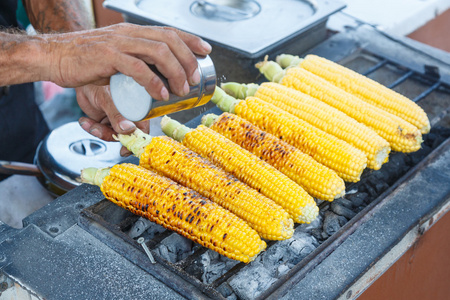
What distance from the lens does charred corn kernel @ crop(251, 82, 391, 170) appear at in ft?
6.71

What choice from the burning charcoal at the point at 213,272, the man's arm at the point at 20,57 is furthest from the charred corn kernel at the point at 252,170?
the man's arm at the point at 20,57

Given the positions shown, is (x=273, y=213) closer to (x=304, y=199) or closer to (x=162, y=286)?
(x=304, y=199)

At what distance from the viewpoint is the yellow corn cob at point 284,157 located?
185 cm

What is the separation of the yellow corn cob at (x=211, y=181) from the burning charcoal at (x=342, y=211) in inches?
12.3

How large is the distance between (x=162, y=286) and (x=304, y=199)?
61cm

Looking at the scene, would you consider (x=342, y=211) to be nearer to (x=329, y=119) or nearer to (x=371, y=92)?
(x=329, y=119)

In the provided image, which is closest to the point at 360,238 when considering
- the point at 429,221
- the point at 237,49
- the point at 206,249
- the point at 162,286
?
the point at 429,221

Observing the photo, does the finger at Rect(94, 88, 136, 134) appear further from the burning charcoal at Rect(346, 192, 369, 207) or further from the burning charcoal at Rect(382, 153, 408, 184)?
the burning charcoal at Rect(382, 153, 408, 184)

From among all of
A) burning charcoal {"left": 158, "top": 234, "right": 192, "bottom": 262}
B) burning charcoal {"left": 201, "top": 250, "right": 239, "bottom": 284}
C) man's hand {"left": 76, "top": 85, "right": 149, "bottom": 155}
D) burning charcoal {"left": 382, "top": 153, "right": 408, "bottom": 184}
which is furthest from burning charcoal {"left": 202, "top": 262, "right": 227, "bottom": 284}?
burning charcoal {"left": 382, "top": 153, "right": 408, "bottom": 184}

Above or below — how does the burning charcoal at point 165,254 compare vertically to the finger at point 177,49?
below

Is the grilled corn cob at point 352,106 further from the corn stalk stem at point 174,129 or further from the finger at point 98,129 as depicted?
the finger at point 98,129

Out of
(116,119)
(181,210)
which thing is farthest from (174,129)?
(181,210)

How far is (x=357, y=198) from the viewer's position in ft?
6.56

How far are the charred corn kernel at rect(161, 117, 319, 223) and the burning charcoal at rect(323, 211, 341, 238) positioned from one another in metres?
0.12
